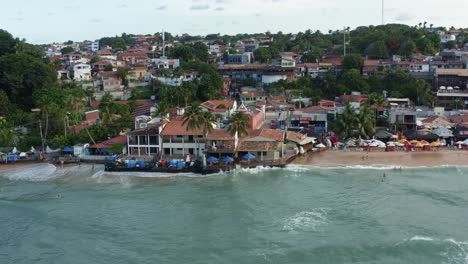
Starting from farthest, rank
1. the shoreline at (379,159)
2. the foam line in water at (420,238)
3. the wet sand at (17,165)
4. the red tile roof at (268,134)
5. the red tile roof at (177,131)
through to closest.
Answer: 1. the wet sand at (17,165)
2. the red tile roof at (177,131)
3. the red tile roof at (268,134)
4. the shoreline at (379,159)
5. the foam line in water at (420,238)

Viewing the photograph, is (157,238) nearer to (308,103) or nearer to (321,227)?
(321,227)

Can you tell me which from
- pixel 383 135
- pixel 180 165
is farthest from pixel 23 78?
pixel 383 135

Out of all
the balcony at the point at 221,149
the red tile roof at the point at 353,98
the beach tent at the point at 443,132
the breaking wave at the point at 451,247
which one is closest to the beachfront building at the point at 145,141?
the balcony at the point at 221,149

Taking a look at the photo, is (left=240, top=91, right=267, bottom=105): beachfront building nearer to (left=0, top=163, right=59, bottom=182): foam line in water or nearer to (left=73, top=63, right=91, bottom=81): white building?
(left=0, top=163, right=59, bottom=182): foam line in water

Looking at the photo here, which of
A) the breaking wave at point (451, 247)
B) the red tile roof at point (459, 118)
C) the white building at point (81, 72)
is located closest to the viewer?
the breaking wave at point (451, 247)

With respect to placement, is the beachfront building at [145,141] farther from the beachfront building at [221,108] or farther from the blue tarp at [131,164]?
the beachfront building at [221,108]

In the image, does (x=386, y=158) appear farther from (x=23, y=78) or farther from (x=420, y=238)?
(x=23, y=78)

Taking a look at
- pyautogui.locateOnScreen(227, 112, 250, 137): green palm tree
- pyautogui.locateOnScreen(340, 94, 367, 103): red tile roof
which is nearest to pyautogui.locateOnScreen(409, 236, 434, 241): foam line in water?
pyautogui.locateOnScreen(227, 112, 250, 137): green palm tree

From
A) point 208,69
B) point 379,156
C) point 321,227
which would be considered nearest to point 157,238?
point 321,227
